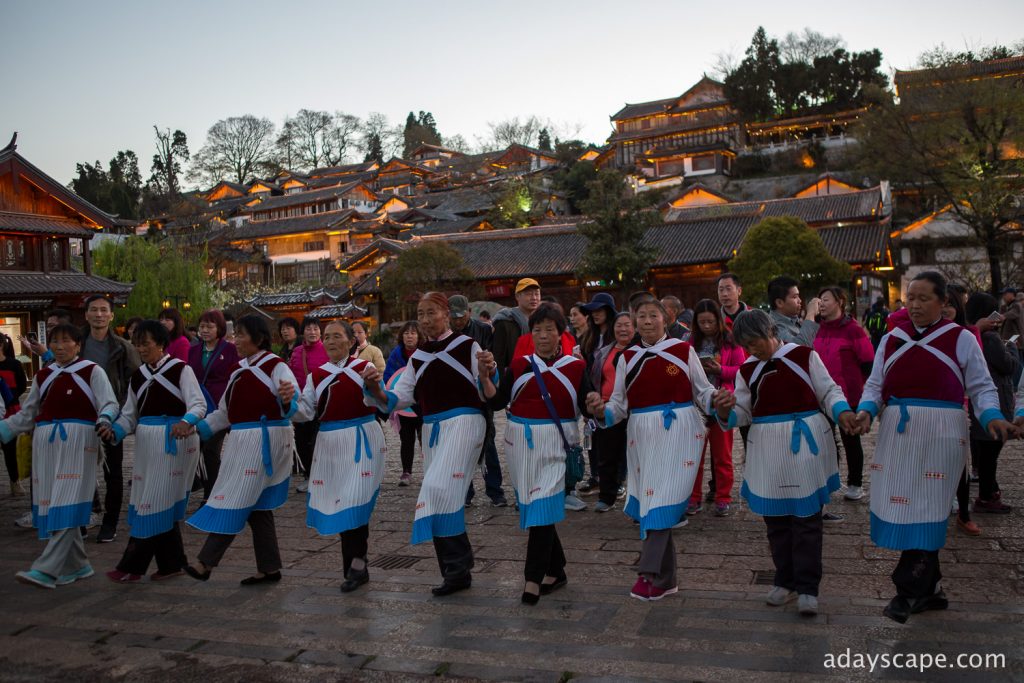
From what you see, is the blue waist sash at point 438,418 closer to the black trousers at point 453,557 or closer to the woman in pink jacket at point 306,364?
the black trousers at point 453,557

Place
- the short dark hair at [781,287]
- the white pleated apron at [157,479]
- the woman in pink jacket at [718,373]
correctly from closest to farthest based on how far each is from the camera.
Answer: the white pleated apron at [157,479]
the short dark hair at [781,287]
the woman in pink jacket at [718,373]

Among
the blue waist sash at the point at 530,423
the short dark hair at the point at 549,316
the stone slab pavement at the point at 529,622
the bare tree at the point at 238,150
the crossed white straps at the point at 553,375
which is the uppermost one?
the bare tree at the point at 238,150

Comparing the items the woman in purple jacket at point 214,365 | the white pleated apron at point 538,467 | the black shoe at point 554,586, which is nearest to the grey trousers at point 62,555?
the woman in purple jacket at point 214,365

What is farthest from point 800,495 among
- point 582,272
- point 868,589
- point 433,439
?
point 582,272

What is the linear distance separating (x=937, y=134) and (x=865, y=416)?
104 ft

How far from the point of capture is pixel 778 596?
14.7 ft

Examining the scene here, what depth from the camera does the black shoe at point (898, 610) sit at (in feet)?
13.4

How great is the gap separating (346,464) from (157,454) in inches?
56.5

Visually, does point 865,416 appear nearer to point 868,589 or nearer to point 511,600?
point 868,589

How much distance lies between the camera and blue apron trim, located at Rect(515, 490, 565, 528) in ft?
15.8

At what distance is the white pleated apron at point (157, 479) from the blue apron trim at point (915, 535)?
14.8ft

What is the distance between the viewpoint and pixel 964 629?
3990 millimetres

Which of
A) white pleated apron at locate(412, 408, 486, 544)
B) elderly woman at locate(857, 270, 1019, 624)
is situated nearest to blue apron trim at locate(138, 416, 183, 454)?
white pleated apron at locate(412, 408, 486, 544)

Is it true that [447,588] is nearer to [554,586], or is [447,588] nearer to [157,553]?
[554,586]
